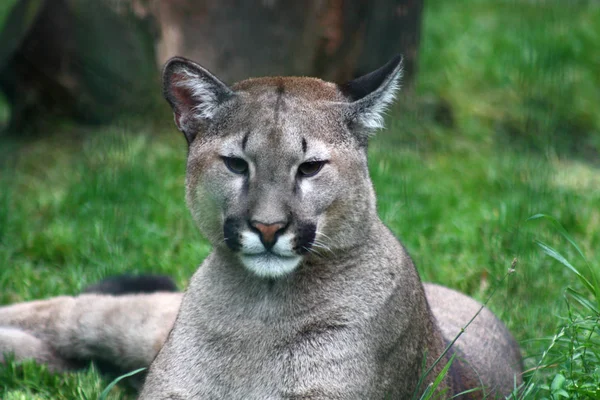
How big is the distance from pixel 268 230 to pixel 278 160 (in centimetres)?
39

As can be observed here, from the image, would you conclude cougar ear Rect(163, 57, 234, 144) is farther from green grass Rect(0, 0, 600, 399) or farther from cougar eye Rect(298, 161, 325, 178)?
green grass Rect(0, 0, 600, 399)

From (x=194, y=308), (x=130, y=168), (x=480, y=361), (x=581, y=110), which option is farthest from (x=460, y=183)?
(x=194, y=308)

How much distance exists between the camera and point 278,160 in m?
4.57

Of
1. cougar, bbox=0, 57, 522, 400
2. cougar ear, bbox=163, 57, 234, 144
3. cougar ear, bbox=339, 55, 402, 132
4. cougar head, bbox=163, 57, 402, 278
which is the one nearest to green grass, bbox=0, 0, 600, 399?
cougar, bbox=0, 57, 522, 400

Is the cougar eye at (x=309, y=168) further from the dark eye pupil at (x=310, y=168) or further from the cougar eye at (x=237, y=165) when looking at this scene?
the cougar eye at (x=237, y=165)

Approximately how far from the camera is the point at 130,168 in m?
8.42

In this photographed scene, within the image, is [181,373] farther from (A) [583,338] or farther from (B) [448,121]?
(B) [448,121]

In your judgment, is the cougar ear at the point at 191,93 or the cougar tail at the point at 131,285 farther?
the cougar tail at the point at 131,285

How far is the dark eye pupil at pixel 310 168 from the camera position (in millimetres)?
4641

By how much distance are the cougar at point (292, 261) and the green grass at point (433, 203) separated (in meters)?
0.95

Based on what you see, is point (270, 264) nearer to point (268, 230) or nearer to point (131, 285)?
point (268, 230)

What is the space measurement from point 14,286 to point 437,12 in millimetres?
8727

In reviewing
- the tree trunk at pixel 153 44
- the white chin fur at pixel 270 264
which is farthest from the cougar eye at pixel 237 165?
the tree trunk at pixel 153 44

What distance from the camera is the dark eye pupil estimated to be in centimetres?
Result: 464
